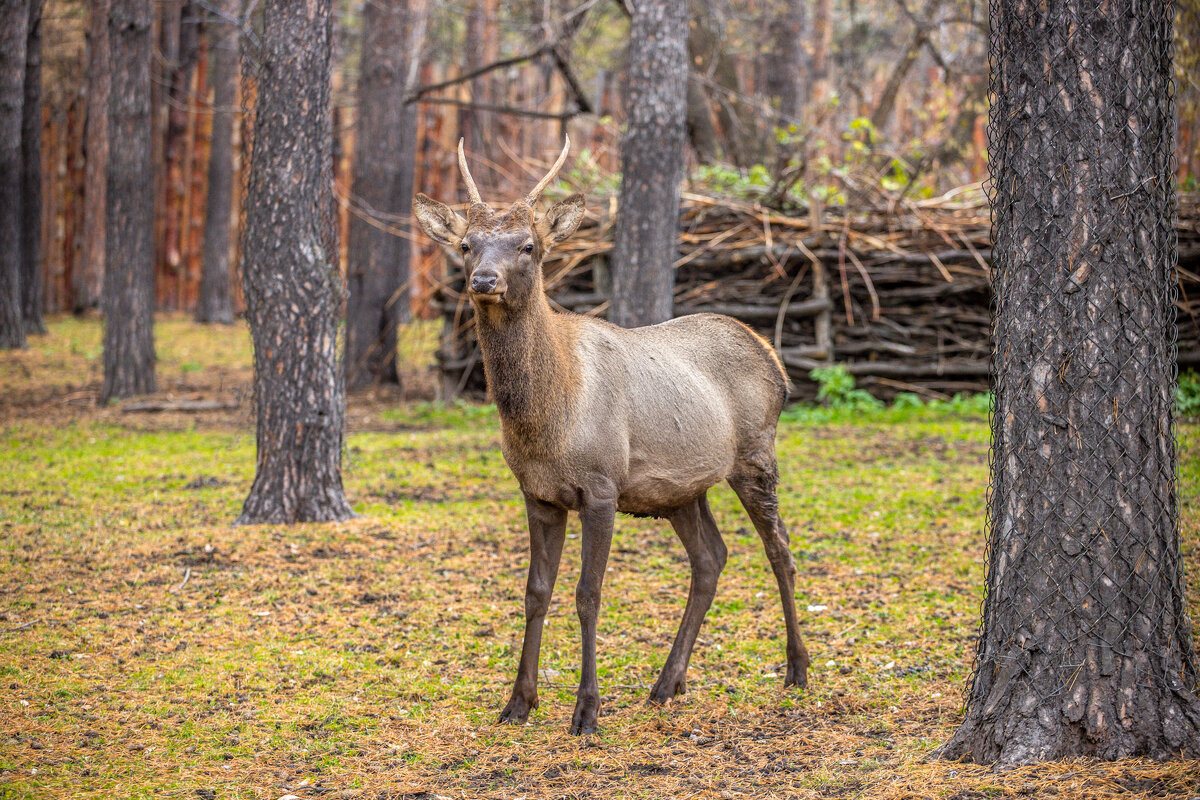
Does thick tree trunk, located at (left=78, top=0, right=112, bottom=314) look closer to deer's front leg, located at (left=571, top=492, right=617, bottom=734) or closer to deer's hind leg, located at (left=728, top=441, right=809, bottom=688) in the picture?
deer's hind leg, located at (left=728, top=441, right=809, bottom=688)

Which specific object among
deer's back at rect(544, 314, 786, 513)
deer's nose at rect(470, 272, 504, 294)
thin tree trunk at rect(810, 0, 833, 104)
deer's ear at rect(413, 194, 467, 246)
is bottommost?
deer's back at rect(544, 314, 786, 513)

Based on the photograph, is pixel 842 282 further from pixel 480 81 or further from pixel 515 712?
pixel 480 81

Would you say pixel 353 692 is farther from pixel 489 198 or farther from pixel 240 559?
pixel 489 198

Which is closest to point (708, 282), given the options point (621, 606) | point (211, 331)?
point (621, 606)

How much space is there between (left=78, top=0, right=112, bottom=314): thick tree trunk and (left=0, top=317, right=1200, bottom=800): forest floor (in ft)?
30.1

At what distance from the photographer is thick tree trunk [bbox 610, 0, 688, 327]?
9117 mm

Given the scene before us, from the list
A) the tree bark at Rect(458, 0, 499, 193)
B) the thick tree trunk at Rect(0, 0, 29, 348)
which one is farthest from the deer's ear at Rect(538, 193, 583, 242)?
the thick tree trunk at Rect(0, 0, 29, 348)

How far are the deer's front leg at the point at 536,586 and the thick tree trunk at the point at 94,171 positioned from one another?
43.6 ft

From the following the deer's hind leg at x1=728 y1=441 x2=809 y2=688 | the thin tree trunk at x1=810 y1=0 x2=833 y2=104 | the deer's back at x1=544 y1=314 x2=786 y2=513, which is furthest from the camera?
the thin tree trunk at x1=810 y1=0 x2=833 y2=104

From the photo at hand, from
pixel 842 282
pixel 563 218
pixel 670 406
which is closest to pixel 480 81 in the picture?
pixel 842 282

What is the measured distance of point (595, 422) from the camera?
16.1 ft

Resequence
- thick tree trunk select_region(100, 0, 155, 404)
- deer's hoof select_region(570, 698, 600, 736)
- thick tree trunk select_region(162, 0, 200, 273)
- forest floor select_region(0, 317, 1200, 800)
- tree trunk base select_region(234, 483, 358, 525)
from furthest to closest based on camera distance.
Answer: thick tree trunk select_region(162, 0, 200, 273), thick tree trunk select_region(100, 0, 155, 404), tree trunk base select_region(234, 483, 358, 525), deer's hoof select_region(570, 698, 600, 736), forest floor select_region(0, 317, 1200, 800)

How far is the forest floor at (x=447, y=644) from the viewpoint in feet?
13.9

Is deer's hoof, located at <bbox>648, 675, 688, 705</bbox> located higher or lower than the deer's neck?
lower
